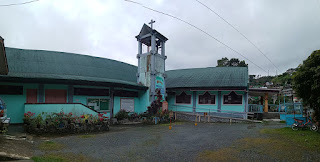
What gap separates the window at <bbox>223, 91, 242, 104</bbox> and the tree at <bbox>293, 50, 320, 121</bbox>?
9123mm

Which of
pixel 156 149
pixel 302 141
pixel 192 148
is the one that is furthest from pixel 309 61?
pixel 156 149

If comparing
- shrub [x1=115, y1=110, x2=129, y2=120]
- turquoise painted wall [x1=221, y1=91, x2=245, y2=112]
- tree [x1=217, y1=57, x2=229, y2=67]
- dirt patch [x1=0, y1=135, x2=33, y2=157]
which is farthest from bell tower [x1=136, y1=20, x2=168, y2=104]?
tree [x1=217, y1=57, x2=229, y2=67]

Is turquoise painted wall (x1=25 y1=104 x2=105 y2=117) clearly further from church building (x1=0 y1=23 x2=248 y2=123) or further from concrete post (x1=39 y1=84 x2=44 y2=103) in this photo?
concrete post (x1=39 y1=84 x2=44 y2=103)

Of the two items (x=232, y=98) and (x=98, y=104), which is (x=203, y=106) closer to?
(x=232, y=98)

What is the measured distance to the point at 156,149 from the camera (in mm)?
6945

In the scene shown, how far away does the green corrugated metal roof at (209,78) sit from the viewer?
18.2 meters

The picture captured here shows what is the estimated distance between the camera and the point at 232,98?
18.2 meters

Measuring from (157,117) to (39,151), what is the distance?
393 inches

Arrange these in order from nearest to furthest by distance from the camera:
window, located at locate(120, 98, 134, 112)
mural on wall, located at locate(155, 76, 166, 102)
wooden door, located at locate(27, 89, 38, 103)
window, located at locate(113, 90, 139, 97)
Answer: wooden door, located at locate(27, 89, 38, 103) → window, located at locate(113, 90, 139, 97) → window, located at locate(120, 98, 134, 112) → mural on wall, located at locate(155, 76, 166, 102)

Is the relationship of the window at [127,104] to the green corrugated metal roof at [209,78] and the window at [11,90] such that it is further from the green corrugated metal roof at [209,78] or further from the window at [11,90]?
the window at [11,90]

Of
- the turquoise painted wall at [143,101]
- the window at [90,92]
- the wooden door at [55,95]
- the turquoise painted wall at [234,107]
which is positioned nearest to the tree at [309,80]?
the turquoise painted wall at [234,107]

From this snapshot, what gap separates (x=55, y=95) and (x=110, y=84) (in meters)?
3.64

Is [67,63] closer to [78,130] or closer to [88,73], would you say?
[88,73]

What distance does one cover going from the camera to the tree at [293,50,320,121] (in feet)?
24.5
